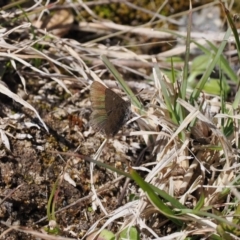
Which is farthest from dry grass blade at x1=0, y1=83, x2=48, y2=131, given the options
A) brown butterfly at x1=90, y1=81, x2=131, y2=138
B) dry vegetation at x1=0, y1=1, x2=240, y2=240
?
brown butterfly at x1=90, y1=81, x2=131, y2=138

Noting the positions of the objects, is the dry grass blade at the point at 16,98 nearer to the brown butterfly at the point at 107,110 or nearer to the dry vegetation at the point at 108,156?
the dry vegetation at the point at 108,156

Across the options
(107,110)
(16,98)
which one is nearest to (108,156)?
(107,110)

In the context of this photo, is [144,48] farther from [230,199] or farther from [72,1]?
[230,199]

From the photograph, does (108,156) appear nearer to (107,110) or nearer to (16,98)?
(107,110)

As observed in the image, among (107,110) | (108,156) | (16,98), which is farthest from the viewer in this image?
(108,156)

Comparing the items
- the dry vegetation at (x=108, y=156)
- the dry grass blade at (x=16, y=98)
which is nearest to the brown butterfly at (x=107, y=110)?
the dry vegetation at (x=108, y=156)

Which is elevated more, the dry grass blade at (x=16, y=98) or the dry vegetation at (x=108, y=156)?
the dry grass blade at (x=16, y=98)
